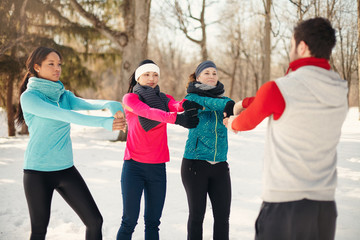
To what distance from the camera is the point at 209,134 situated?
9.62 feet

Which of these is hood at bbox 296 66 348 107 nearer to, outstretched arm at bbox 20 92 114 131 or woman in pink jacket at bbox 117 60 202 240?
woman in pink jacket at bbox 117 60 202 240

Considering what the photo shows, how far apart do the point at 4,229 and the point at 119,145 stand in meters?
5.52

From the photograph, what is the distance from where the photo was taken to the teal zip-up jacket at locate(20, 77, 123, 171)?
2.41 m

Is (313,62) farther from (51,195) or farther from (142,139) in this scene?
(51,195)

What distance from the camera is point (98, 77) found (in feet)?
45.5

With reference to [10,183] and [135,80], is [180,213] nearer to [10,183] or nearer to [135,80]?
[135,80]

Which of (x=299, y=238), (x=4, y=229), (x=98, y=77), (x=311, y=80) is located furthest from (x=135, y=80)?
(x=98, y=77)

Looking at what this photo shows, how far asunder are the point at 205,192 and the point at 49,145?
1478 millimetres

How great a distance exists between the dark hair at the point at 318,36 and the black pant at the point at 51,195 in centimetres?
211

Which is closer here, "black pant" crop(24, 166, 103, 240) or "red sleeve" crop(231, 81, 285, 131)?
"red sleeve" crop(231, 81, 285, 131)

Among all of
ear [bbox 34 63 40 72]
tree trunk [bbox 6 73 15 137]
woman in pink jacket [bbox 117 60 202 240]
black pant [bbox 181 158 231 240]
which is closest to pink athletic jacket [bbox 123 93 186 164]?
woman in pink jacket [bbox 117 60 202 240]

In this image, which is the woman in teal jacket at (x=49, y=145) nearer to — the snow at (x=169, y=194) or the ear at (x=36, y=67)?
the ear at (x=36, y=67)

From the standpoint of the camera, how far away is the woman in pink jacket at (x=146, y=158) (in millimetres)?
2863

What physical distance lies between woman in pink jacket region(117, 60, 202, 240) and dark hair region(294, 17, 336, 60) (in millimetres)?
1215
